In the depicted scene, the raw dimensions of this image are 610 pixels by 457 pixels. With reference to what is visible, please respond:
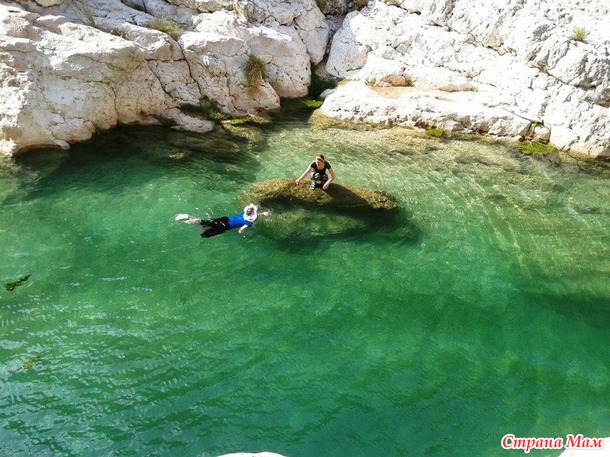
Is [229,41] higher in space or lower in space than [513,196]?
higher

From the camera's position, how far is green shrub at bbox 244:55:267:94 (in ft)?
52.8

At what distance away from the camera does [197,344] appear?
7.76 metres

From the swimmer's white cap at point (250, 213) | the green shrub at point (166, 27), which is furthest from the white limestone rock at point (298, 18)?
the swimmer's white cap at point (250, 213)

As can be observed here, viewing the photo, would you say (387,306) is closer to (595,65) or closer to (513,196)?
(513,196)

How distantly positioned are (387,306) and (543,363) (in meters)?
2.89

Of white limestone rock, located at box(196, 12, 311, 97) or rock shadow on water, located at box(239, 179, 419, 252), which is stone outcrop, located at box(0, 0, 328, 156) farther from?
rock shadow on water, located at box(239, 179, 419, 252)

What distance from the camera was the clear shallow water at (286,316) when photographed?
→ 6625 millimetres

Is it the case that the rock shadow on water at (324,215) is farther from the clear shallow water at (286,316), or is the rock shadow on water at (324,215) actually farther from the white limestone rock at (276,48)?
the white limestone rock at (276,48)

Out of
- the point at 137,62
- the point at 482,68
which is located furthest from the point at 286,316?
the point at 482,68

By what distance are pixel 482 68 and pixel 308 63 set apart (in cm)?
676

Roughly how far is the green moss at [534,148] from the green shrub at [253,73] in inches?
369

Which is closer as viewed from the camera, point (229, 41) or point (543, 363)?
point (543, 363)

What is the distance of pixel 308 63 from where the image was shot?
18.2 m

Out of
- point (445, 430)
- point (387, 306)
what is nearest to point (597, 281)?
point (387, 306)
